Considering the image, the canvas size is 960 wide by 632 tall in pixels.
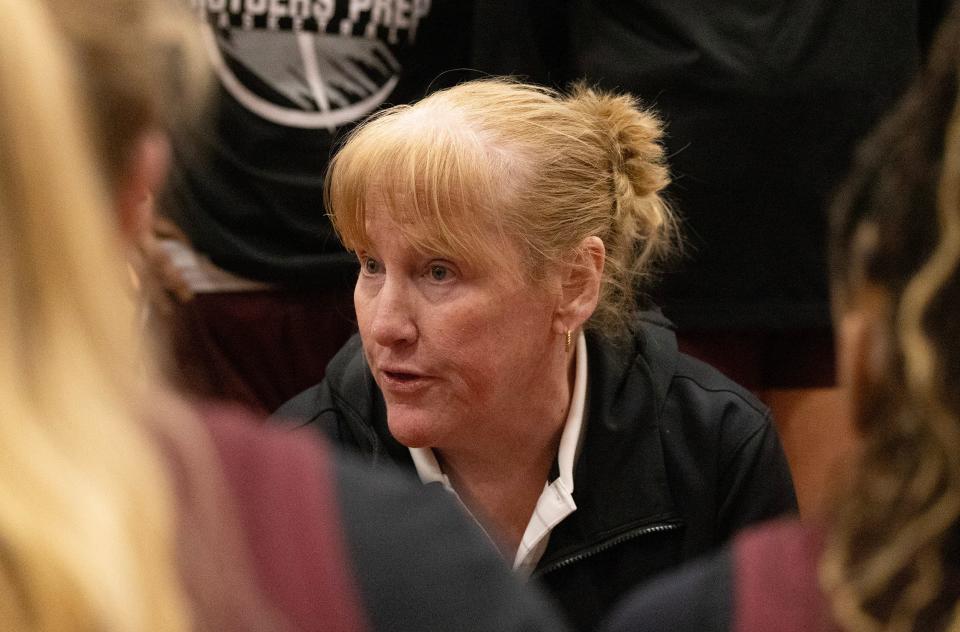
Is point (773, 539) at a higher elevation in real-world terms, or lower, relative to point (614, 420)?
Answer: higher

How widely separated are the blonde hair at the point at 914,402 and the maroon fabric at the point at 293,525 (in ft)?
1.04

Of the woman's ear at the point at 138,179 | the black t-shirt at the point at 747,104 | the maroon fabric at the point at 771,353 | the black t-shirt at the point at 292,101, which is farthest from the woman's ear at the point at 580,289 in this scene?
the woman's ear at the point at 138,179

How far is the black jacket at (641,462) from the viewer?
1995 millimetres

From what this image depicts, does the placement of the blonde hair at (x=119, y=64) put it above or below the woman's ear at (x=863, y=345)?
above

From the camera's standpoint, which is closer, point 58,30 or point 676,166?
point 58,30

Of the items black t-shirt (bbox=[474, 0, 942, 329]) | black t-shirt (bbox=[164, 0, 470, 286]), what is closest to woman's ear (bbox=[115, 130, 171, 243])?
black t-shirt (bbox=[474, 0, 942, 329])

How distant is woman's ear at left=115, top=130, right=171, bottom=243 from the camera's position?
0.80 meters

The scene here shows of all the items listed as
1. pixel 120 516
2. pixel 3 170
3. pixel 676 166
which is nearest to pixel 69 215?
pixel 3 170

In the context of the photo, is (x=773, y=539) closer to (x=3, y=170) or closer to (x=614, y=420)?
(x=3, y=170)

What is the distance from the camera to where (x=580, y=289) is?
2.09 meters

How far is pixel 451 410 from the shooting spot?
2.02 m

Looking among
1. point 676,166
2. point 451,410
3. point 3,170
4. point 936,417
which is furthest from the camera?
point 676,166

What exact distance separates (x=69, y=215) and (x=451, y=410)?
51.5 inches

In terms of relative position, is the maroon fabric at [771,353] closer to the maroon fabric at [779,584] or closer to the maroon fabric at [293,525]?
the maroon fabric at [779,584]
